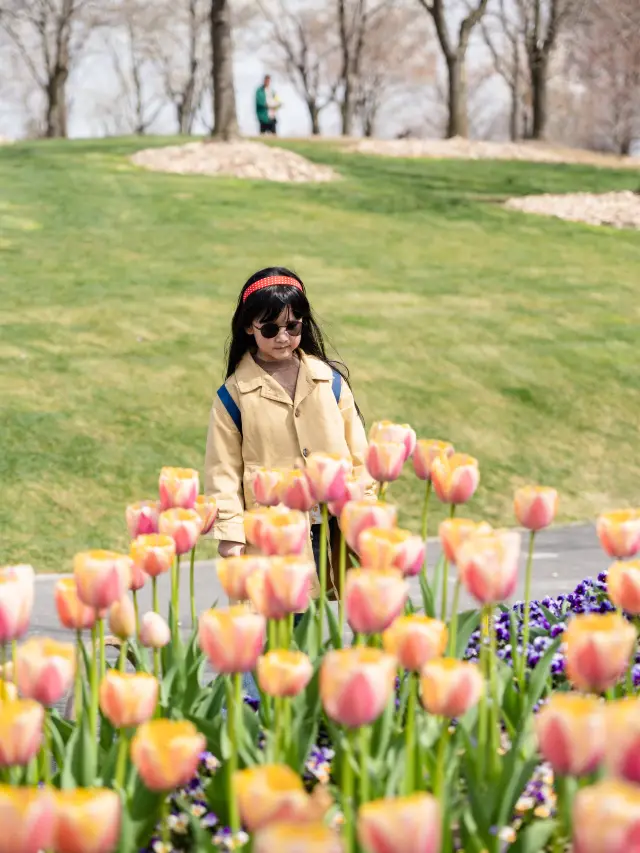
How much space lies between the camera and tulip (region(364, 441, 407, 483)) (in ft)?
8.49

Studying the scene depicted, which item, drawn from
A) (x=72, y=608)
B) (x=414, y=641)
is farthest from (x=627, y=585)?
(x=72, y=608)

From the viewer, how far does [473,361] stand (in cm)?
991

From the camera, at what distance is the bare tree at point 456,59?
27125 millimetres

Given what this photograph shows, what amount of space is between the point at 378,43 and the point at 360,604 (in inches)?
2217

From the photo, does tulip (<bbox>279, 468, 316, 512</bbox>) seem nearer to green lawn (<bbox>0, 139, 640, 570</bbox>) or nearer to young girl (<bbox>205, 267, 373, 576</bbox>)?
young girl (<bbox>205, 267, 373, 576</bbox>)

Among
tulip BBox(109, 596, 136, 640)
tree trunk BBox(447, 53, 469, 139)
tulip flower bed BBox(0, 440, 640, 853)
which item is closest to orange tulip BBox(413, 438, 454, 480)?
tulip flower bed BBox(0, 440, 640, 853)

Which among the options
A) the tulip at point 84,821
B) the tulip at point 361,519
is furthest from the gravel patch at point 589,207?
the tulip at point 84,821

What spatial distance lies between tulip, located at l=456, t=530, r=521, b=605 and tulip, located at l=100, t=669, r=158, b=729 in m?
0.54

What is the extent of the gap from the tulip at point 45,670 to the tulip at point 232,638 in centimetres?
22

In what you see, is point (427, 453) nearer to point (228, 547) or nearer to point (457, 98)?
point (228, 547)

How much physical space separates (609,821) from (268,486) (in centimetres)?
158

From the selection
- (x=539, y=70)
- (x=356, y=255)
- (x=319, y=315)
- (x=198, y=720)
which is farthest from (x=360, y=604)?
(x=539, y=70)

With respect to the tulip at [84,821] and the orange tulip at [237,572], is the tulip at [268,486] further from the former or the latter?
the tulip at [84,821]

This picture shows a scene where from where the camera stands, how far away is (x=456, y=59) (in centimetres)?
2762
